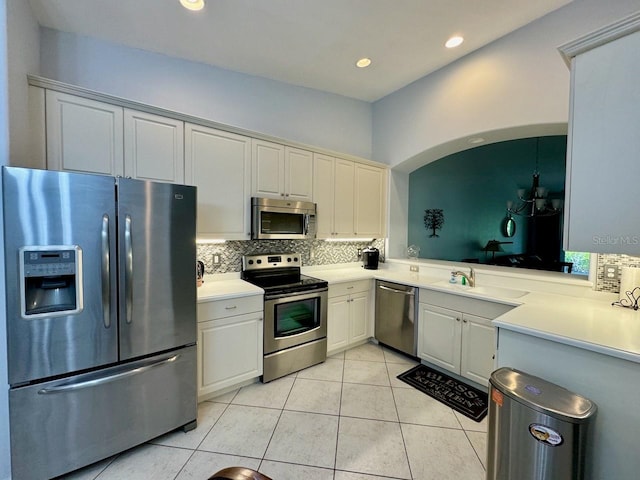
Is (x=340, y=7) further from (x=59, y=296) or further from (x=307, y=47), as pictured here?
(x=59, y=296)

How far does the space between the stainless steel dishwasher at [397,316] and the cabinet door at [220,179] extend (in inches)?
71.5

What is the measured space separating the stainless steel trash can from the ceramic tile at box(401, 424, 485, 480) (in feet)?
0.83

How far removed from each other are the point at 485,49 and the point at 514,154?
3710 mm

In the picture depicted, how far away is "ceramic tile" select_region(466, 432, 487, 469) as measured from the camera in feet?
5.84

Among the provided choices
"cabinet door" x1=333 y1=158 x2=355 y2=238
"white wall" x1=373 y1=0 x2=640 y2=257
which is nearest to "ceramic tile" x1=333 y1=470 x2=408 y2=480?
"cabinet door" x1=333 y1=158 x2=355 y2=238

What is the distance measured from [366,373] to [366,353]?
0.45 m

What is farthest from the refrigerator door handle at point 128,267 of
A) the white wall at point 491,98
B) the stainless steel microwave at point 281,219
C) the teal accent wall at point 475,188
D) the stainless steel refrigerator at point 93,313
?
the teal accent wall at point 475,188

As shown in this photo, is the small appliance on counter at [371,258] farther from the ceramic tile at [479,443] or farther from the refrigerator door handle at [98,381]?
the refrigerator door handle at [98,381]

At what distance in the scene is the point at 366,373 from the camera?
2.78 m

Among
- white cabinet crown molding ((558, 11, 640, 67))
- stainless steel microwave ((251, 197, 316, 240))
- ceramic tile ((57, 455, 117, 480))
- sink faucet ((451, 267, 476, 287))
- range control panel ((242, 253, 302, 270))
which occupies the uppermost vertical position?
white cabinet crown molding ((558, 11, 640, 67))

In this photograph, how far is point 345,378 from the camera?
269 cm

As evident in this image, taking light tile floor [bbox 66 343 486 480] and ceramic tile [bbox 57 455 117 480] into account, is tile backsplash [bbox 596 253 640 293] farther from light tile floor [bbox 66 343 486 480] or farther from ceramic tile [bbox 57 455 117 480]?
A: ceramic tile [bbox 57 455 117 480]

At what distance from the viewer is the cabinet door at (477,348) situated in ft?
7.77

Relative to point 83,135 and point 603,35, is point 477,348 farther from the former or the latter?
point 83,135
